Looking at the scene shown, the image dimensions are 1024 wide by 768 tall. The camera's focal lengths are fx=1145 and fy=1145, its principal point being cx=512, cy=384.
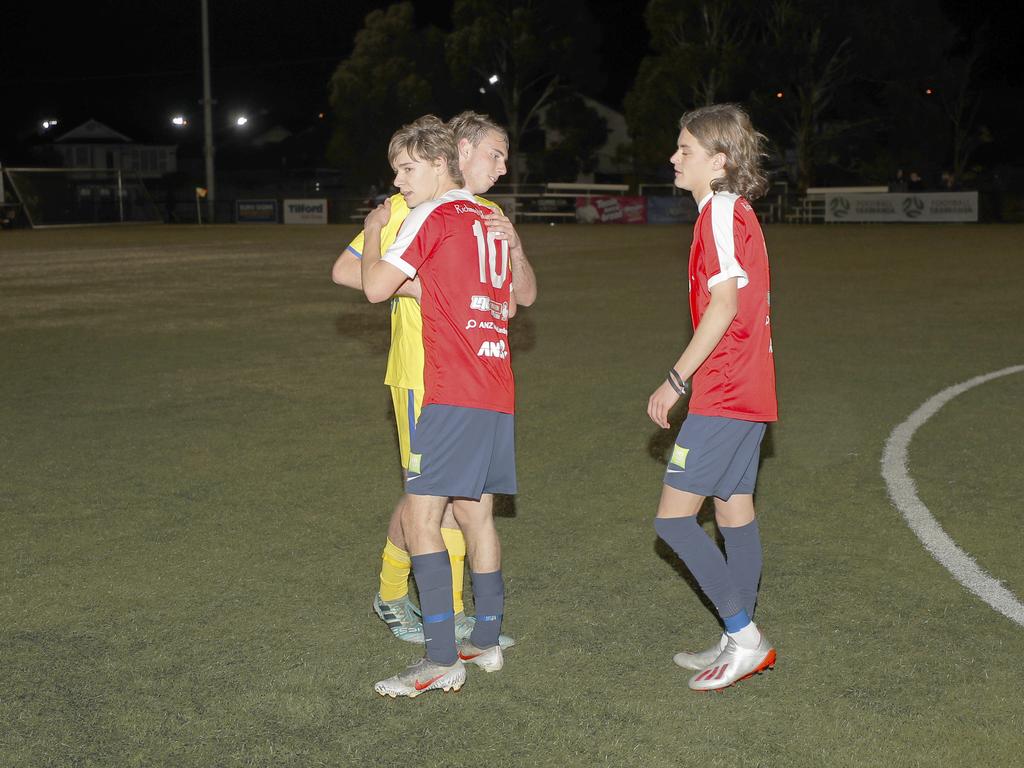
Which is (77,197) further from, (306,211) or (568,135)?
(568,135)

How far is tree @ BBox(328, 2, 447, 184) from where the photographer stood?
6531 centimetres

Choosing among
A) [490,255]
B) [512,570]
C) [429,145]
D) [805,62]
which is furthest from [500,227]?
[805,62]

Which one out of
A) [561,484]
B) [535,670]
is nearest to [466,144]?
[535,670]

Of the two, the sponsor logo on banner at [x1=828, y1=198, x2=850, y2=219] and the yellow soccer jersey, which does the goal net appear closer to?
the sponsor logo on banner at [x1=828, y1=198, x2=850, y2=219]

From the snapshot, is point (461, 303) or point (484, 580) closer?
point (461, 303)

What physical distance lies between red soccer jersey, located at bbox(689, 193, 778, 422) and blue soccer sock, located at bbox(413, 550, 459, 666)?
0.99 metres

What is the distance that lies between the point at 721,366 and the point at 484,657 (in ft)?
4.30

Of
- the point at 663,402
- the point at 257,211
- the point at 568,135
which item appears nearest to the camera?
the point at 663,402

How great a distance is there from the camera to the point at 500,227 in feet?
12.3

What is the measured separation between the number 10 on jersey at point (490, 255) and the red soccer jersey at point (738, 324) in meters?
0.62

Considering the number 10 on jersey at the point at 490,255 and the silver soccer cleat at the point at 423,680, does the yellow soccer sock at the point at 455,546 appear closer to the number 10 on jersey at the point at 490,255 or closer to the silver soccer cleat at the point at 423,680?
the silver soccer cleat at the point at 423,680

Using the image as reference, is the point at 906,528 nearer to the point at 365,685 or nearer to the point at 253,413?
the point at 365,685

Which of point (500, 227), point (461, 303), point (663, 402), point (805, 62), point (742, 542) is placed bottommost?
point (742, 542)

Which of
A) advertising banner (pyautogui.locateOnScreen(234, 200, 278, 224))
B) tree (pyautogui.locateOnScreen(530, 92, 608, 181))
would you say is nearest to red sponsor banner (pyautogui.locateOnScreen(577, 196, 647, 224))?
tree (pyautogui.locateOnScreen(530, 92, 608, 181))
